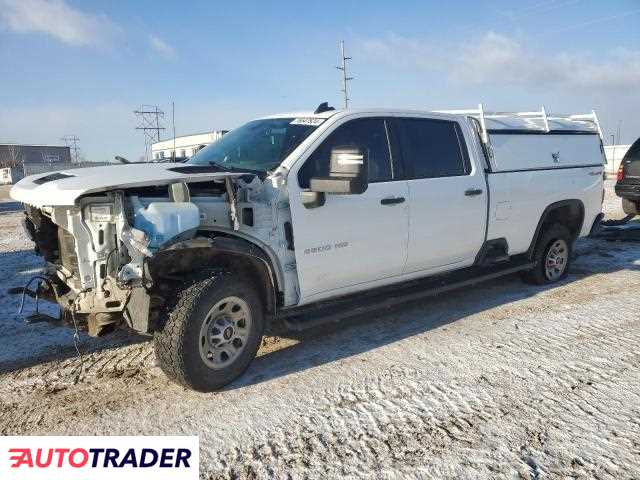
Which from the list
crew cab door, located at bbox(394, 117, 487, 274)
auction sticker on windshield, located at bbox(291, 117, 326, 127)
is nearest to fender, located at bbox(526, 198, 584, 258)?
crew cab door, located at bbox(394, 117, 487, 274)

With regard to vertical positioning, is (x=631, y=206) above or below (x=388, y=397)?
above

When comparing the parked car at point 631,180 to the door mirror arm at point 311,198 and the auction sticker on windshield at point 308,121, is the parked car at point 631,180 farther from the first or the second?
the door mirror arm at point 311,198

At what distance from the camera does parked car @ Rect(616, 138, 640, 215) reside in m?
10.0

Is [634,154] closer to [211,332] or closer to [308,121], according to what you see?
[308,121]

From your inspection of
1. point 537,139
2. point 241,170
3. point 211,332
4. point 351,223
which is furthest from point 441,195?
point 211,332

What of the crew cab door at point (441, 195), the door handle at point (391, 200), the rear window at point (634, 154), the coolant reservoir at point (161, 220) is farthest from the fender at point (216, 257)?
the rear window at point (634, 154)

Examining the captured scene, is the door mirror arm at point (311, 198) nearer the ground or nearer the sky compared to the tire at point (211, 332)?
nearer the sky

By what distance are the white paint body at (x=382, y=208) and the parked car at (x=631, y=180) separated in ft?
14.7

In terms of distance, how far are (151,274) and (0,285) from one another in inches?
169

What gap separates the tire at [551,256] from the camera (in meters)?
6.33

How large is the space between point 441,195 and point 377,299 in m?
1.13

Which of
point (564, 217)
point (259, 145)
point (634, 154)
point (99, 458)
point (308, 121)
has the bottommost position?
point (99, 458)

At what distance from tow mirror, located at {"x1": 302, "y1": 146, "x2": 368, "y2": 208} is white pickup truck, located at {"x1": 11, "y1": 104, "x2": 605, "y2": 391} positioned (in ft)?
0.05

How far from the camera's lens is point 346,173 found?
3623 millimetres
